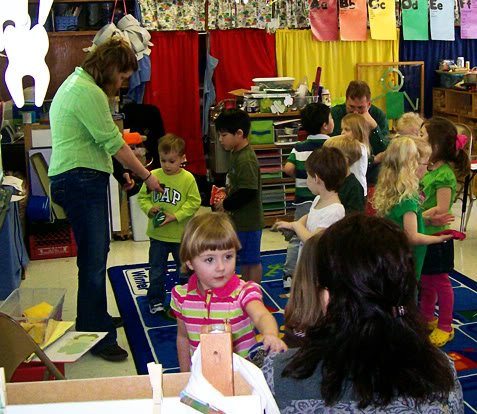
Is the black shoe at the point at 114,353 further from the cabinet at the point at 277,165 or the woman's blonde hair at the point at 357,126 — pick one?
the cabinet at the point at 277,165

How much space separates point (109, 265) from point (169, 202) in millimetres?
1507

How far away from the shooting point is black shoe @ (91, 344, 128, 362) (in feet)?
12.2

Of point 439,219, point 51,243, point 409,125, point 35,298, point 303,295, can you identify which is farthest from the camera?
point 51,243

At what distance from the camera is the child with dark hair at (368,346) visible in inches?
57.7

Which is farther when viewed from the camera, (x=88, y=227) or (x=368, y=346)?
(x=88, y=227)

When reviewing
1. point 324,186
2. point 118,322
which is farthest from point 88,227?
point 324,186

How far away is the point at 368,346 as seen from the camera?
1.50m

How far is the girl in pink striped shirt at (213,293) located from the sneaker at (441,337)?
1.70m

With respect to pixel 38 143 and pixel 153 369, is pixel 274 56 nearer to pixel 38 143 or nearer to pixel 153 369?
pixel 38 143

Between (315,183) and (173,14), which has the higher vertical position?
(173,14)

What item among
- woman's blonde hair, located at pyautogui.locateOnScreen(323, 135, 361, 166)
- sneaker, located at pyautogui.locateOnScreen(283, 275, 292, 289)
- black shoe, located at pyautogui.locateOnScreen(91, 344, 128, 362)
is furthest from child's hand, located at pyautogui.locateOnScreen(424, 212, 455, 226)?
black shoe, located at pyautogui.locateOnScreen(91, 344, 128, 362)

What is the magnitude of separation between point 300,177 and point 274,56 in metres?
3.39

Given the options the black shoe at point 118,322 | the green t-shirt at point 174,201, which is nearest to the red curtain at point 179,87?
the green t-shirt at point 174,201

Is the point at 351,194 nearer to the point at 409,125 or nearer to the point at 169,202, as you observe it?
the point at 169,202
